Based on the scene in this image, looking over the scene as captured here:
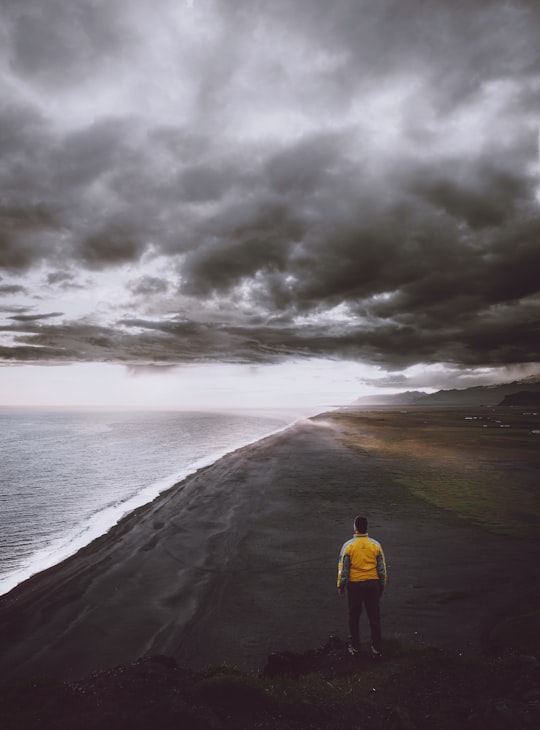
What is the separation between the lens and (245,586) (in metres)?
12.8

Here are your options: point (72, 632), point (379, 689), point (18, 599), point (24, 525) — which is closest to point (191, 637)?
point (72, 632)

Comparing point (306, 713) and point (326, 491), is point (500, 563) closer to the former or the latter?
point (306, 713)

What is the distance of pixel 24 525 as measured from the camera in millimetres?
20344

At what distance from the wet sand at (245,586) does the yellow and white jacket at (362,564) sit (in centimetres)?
243

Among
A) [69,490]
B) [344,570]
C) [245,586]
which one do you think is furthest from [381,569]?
[69,490]

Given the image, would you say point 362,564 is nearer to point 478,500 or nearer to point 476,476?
point 478,500

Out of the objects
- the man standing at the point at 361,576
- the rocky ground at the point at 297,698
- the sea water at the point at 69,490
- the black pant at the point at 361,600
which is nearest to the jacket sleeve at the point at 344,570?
the man standing at the point at 361,576

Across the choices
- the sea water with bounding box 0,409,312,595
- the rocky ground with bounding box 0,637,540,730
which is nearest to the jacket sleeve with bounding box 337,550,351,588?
the rocky ground with bounding box 0,637,540,730

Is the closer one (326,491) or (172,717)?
(172,717)

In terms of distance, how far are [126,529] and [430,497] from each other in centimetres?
1701

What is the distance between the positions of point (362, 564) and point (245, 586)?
5.97 m

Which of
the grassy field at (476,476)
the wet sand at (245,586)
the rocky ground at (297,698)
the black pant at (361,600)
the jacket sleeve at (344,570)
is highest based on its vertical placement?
the jacket sleeve at (344,570)

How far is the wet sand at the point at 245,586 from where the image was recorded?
959cm

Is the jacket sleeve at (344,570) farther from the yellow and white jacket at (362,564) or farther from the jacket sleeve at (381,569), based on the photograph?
the jacket sleeve at (381,569)
